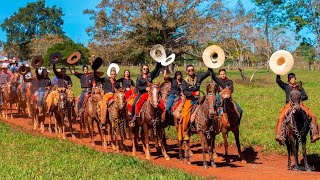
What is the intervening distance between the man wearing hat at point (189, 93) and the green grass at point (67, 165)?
207 centimetres

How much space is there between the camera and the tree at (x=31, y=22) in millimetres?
119438

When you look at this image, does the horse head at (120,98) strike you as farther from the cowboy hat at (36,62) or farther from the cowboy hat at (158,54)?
the cowboy hat at (36,62)

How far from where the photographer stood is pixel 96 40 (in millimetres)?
51875

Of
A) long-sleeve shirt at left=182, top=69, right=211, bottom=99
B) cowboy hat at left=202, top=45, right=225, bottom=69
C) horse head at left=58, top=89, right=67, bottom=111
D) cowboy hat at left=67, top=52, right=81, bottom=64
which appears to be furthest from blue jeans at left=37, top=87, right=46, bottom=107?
cowboy hat at left=202, top=45, right=225, bottom=69

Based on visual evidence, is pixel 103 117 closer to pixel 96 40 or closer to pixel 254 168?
pixel 254 168

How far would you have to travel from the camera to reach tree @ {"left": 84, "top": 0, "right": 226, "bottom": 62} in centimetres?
4981

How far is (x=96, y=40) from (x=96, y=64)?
117 ft

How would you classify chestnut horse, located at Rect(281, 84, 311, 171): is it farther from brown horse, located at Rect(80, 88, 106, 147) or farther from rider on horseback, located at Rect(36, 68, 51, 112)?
rider on horseback, located at Rect(36, 68, 51, 112)

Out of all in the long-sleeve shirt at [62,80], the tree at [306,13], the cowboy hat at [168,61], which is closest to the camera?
the cowboy hat at [168,61]

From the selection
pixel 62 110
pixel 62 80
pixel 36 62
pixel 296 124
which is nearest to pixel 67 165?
pixel 296 124

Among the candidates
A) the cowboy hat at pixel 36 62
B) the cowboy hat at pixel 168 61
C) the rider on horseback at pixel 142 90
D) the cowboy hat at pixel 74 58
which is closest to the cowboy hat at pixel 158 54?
the cowboy hat at pixel 168 61

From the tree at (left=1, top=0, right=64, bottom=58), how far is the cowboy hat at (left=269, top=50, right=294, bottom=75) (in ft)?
368

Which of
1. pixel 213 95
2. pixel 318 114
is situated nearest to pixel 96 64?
pixel 213 95

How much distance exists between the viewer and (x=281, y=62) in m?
12.9
